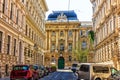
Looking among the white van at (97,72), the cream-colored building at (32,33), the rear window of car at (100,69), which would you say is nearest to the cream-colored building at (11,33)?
the cream-colored building at (32,33)

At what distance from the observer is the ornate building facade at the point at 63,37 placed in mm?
86750

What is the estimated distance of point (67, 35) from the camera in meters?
88.8

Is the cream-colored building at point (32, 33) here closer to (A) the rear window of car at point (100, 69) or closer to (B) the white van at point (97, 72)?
(B) the white van at point (97, 72)

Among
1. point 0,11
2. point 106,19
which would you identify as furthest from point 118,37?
point 0,11

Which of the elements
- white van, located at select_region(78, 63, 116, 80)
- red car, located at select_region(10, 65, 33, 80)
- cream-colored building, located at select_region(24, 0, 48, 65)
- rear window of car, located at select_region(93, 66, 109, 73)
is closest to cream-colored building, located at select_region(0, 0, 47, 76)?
cream-colored building, located at select_region(24, 0, 48, 65)

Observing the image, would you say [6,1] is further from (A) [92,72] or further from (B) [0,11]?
(A) [92,72]

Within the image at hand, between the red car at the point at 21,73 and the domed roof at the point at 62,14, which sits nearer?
the red car at the point at 21,73

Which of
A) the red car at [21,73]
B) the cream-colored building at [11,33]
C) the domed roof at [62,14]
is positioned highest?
the domed roof at [62,14]

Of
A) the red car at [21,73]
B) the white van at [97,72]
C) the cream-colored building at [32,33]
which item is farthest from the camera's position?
the cream-colored building at [32,33]

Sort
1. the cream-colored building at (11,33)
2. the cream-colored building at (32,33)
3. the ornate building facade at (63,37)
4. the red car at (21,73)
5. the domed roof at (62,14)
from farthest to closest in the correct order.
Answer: the domed roof at (62,14) → the ornate building facade at (63,37) → the cream-colored building at (32,33) → the cream-colored building at (11,33) → the red car at (21,73)

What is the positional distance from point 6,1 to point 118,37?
16084mm

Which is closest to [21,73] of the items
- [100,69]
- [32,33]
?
[100,69]

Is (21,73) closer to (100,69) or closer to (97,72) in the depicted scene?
(97,72)

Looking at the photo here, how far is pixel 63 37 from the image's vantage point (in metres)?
89.0
